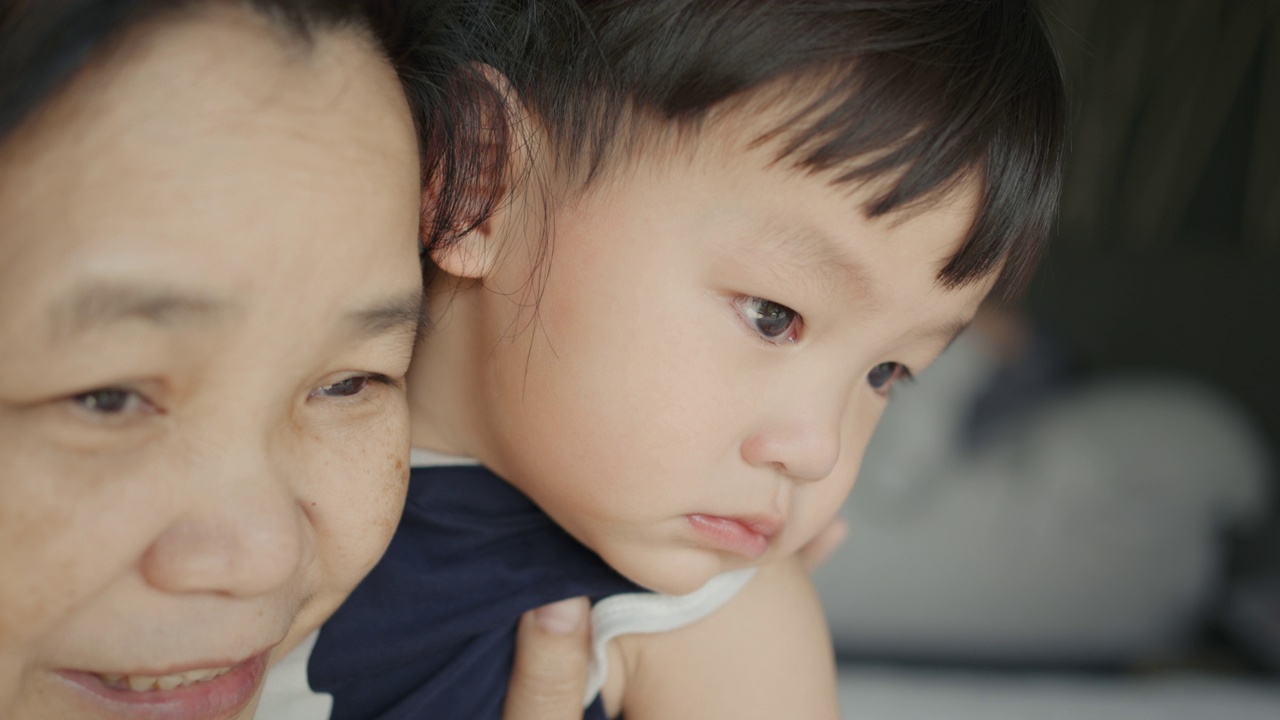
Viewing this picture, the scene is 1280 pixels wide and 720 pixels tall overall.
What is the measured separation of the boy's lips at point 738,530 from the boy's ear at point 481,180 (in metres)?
0.28

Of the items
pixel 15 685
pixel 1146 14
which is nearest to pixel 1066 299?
pixel 1146 14

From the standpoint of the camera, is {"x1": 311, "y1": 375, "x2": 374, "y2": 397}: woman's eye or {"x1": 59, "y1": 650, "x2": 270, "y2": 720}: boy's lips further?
{"x1": 311, "y1": 375, "x2": 374, "y2": 397}: woman's eye

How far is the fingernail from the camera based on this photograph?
955mm

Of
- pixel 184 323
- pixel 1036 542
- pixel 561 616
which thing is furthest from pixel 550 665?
pixel 1036 542

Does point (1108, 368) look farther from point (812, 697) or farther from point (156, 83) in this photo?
point (156, 83)

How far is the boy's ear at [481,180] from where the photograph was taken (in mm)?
872

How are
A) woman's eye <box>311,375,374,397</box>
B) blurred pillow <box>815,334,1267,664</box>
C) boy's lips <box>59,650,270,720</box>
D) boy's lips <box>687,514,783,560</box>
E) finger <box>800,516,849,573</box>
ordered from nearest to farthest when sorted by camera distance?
boy's lips <box>59,650,270,720</box>
woman's eye <box>311,375,374,397</box>
boy's lips <box>687,514,783,560</box>
finger <box>800,516,849,573</box>
blurred pillow <box>815,334,1267,664</box>

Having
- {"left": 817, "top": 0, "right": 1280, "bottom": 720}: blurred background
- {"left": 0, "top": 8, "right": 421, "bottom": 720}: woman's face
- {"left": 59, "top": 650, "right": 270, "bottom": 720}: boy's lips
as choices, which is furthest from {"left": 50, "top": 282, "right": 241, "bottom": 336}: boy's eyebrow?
{"left": 817, "top": 0, "right": 1280, "bottom": 720}: blurred background

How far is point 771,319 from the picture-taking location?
0.87 metres

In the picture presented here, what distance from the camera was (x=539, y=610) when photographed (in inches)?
38.3

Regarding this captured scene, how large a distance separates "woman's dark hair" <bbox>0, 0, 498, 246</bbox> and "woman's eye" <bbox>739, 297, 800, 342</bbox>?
244 millimetres

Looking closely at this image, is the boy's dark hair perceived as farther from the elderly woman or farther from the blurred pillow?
the blurred pillow

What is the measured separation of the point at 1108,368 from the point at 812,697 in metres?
2.88

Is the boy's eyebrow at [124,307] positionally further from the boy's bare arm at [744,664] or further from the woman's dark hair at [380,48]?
the boy's bare arm at [744,664]
